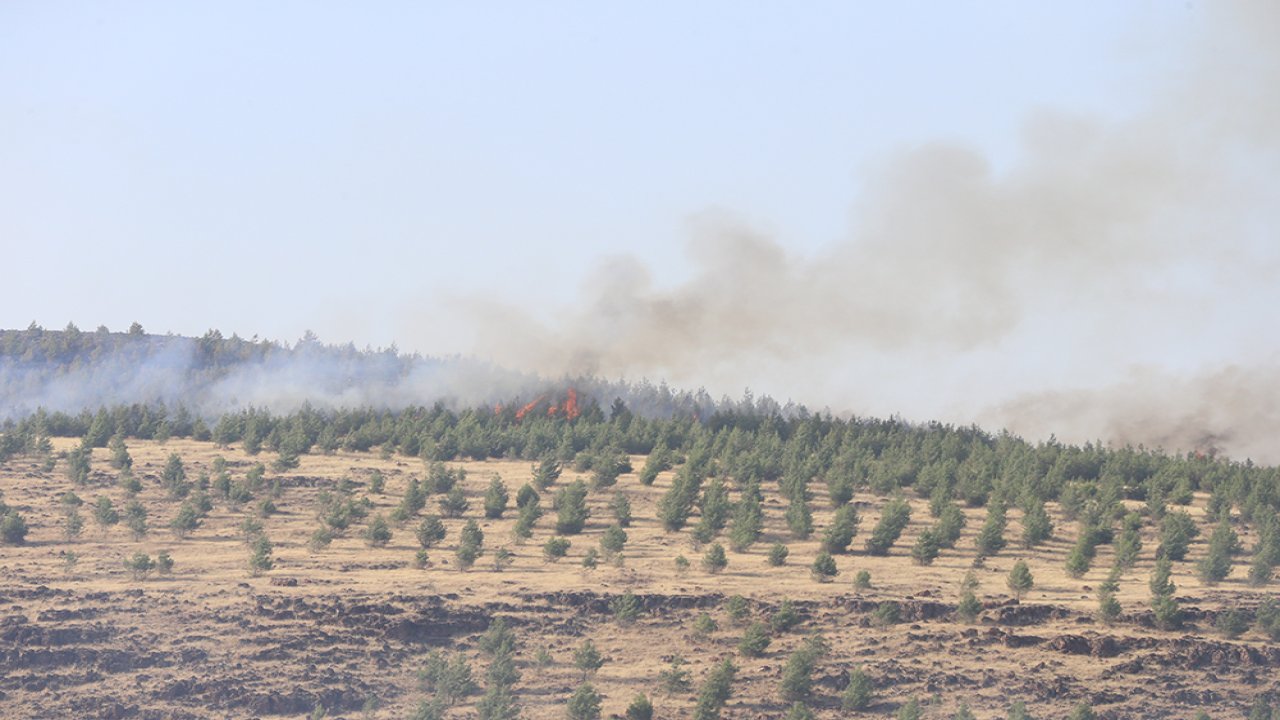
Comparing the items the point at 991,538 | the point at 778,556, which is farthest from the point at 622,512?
the point at 991,538

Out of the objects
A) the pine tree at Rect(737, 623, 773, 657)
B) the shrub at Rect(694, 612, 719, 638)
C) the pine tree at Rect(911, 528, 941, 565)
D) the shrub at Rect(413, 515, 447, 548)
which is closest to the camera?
the pine tree at Rect(737, 623, 773, 657)

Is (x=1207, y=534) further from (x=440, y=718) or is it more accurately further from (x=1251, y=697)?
(x=440, y=718)

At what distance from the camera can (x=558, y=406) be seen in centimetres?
12156

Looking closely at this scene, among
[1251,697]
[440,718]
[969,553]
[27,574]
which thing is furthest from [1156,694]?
[27,574]

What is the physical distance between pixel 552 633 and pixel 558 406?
55.0 metres

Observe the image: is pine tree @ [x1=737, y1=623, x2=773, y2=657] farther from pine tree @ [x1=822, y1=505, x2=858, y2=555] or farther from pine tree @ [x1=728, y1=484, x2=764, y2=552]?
pine tree @ [x1=822, y1=505, x2=858, y2=555]

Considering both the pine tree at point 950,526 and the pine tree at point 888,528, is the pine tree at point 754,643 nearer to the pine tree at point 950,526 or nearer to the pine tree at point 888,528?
the pine tree at point 888,528

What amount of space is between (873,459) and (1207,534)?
2037 centimetres

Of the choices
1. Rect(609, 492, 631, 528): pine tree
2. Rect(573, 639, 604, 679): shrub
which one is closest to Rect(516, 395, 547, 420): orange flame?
Rect(609, 492, 631, 528): pine tree

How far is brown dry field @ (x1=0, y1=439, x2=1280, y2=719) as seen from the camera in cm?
6197

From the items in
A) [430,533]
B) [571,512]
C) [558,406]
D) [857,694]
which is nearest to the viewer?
[857,694]

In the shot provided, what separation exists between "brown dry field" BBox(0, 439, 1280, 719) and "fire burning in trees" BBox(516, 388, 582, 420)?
38042 millimetres

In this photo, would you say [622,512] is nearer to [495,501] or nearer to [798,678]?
[495,501]

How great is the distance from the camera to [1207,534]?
83.9m
